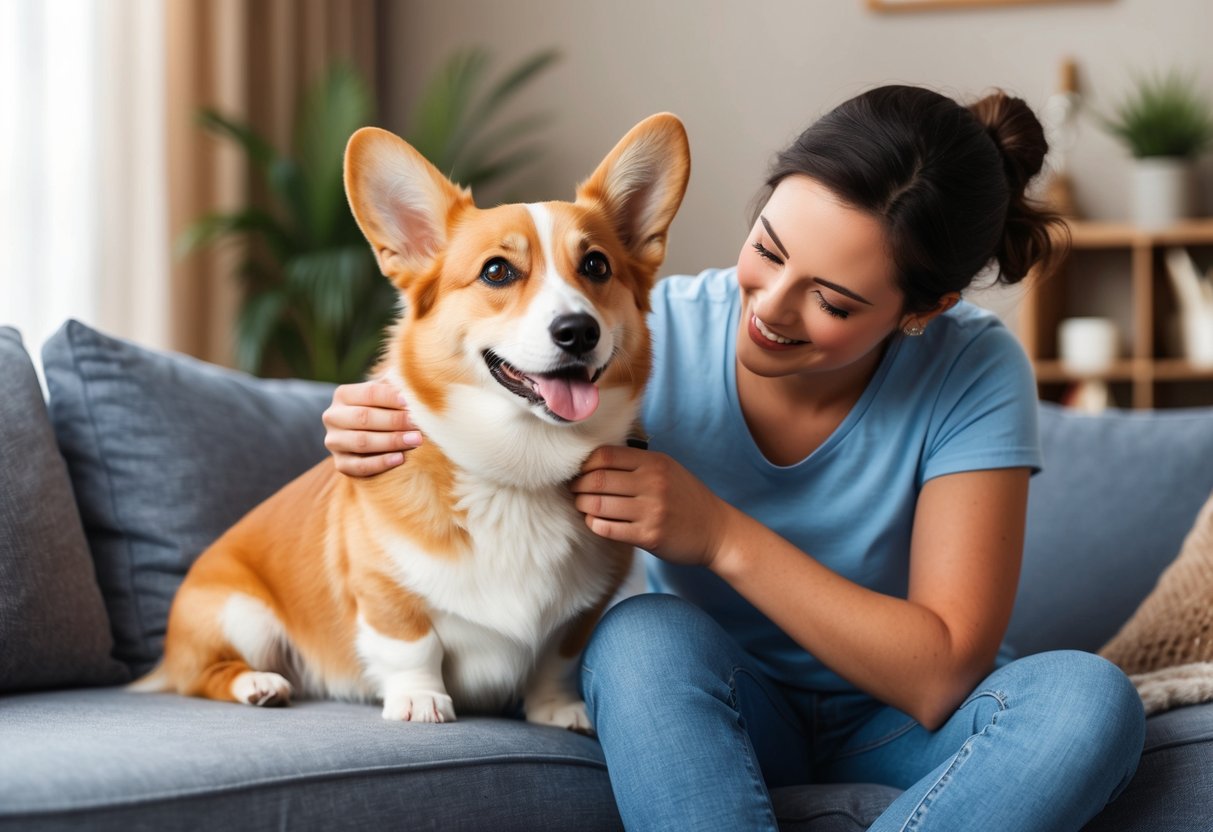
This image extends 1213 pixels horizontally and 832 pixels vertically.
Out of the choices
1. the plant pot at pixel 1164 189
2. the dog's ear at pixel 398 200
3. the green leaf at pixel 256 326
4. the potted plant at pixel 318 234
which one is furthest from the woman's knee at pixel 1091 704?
the plant pot at pixel 1164 189

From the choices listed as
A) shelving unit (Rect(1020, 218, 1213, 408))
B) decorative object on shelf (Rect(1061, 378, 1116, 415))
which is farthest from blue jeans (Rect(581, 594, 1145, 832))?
decorative object on shelf (Rect(1061, 378, 1116, 415))

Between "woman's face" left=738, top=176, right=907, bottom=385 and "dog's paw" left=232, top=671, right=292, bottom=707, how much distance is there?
28.9 inches

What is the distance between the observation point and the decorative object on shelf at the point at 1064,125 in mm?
4102

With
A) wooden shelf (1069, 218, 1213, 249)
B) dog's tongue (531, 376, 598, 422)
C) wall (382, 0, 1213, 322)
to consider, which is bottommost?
dog's tongue (531, 376, 598, 422)

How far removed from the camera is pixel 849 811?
1.29m

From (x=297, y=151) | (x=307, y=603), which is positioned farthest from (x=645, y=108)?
(x=307, y=603)

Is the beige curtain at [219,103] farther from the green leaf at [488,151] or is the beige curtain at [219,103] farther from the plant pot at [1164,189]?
the plant pot at [1164,189]

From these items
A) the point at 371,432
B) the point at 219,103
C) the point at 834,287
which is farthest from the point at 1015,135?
the point at 219,103

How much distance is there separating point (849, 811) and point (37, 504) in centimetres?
109

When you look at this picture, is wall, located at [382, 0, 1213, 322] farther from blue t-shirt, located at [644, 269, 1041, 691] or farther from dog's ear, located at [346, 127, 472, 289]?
dog's ear, located at [346, 127, 472, 289]

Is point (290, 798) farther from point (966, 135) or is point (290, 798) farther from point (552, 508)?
point (966, 135)

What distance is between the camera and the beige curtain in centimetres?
342

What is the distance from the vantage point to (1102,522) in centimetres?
193

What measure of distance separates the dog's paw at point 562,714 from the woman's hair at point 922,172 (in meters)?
0.65
